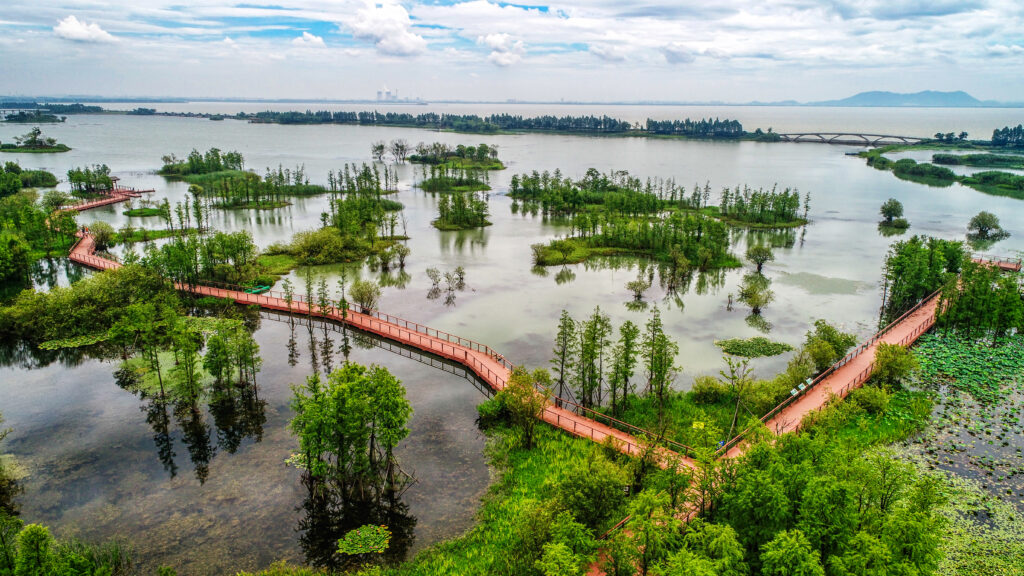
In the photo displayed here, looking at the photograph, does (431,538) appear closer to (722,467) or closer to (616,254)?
(722,467)

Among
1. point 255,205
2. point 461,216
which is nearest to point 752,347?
point 461,216

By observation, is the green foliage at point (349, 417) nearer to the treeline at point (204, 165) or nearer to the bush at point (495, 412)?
the bush at point (495, 412)

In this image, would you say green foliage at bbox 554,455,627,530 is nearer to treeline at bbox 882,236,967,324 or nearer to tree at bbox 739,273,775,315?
tree at bbox 739,273,775,315

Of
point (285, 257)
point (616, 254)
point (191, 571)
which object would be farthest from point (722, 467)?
point (285, 257)

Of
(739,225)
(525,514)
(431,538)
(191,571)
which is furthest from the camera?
(739,225)

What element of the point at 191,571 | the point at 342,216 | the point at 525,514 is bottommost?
the point at 191,571

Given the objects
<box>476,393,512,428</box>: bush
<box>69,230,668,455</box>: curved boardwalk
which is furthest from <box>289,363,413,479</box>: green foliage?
<box>69,230,668,455</box>: curved boardwalk

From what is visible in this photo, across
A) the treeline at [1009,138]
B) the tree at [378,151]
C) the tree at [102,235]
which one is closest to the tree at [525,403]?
the tree at [102,235]

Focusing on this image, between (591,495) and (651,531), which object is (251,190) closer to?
(591,495)
